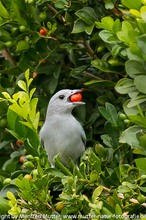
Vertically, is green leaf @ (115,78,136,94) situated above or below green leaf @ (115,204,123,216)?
above

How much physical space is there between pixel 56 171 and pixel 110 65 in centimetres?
98

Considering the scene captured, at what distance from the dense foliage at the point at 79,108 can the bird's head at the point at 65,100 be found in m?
0.08

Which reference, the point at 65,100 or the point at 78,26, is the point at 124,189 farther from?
the point at 65,100

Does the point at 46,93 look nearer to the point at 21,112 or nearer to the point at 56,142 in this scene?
the point at 56,142

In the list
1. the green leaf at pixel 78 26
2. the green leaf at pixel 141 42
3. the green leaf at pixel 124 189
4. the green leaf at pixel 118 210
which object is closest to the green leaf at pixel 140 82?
the green leaf at pixel 141 42

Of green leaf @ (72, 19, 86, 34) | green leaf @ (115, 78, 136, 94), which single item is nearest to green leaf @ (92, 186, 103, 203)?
green leaf @ (115, 78, 136, 94)

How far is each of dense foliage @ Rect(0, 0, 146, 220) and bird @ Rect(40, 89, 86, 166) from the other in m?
0.09

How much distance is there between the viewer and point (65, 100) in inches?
202

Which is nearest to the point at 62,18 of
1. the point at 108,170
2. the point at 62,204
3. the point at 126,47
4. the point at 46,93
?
the point at 46,93

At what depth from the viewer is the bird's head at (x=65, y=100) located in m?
4.95

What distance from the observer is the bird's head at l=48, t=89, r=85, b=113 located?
195 inches

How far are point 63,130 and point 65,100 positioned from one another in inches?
8.6

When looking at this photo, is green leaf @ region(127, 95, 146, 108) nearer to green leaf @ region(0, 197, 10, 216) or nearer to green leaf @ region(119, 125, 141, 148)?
green leaf @ region(119, 125, 141, 148)

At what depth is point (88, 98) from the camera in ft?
17.1
